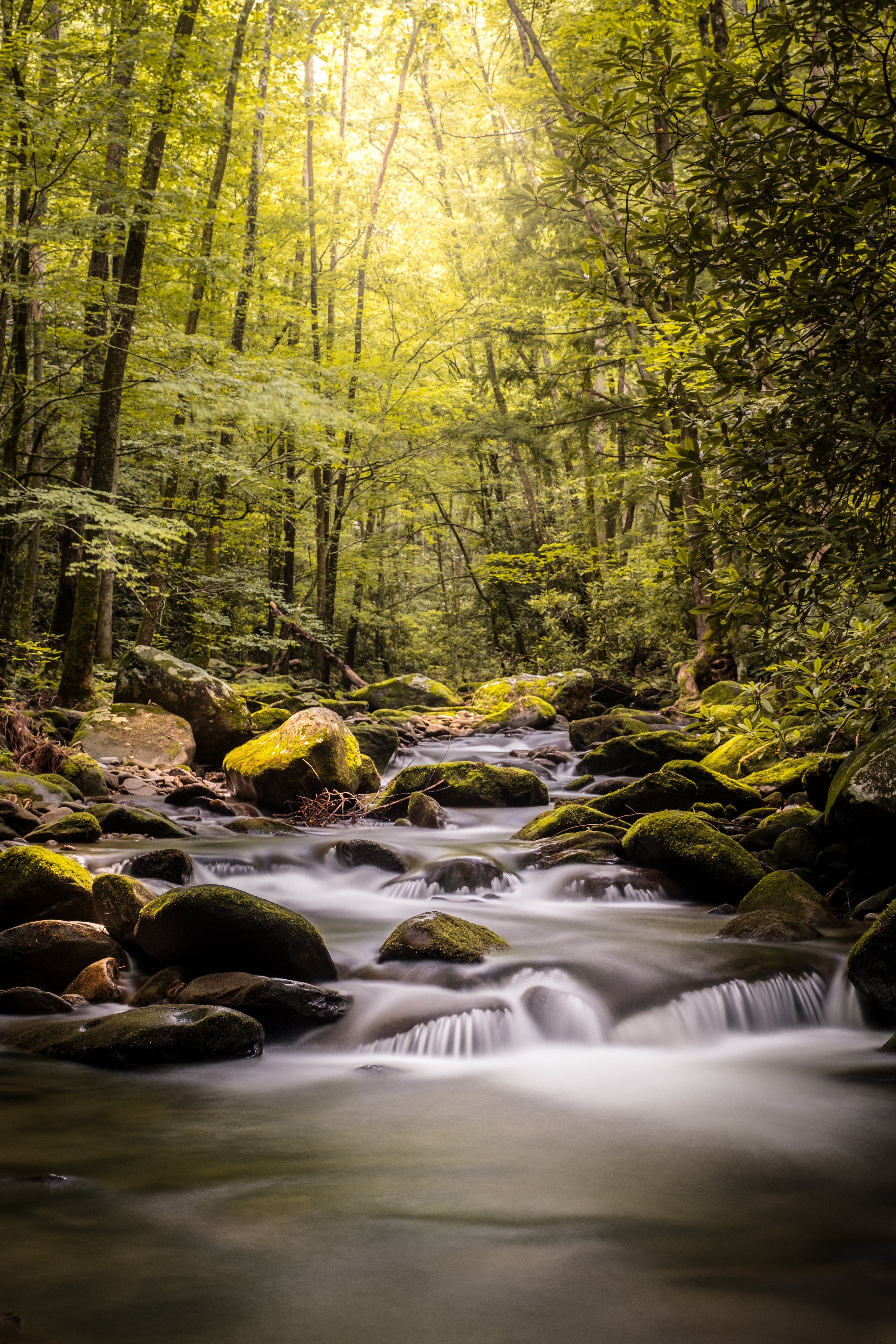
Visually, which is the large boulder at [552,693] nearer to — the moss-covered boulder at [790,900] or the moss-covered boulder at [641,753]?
the moss-covered boulder at [641,753]

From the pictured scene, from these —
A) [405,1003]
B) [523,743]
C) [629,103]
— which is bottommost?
[405,1003]

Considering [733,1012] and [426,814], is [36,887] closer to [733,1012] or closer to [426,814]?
[733,1012]

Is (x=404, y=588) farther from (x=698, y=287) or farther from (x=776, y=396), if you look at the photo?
(x=776, y=396)

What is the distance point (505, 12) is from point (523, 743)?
14.8m

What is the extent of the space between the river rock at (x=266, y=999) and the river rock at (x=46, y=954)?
0.76 m

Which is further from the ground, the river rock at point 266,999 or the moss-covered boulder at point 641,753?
the moss-covered boulder at point 641,753

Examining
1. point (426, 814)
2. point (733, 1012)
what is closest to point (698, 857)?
point (733, 1012)

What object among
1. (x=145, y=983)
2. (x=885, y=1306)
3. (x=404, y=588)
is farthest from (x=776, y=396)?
(x=404, y=588)

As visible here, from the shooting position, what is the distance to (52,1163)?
325 cm

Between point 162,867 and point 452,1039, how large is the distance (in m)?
2.92

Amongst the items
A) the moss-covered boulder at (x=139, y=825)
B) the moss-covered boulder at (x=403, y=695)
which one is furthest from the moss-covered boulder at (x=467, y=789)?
the moss-covered boulder at (x=403, y=695)

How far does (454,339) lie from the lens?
20000 mm

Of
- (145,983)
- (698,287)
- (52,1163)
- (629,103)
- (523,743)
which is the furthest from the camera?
(523,743)

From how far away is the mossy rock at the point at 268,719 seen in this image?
13.3 metres
